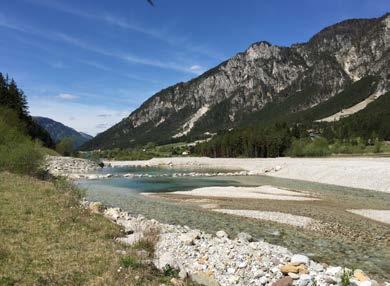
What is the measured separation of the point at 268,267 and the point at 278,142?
16573 centimetres

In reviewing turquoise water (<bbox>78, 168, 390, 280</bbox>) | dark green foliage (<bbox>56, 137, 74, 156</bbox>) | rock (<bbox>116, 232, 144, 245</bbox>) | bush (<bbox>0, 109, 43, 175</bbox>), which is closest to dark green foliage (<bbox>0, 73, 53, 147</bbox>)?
dark green foliage (<bbox>56, 137, 74, 156</bbox>)

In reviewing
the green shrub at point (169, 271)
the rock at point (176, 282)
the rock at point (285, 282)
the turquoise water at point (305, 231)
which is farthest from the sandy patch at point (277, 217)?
the rock at point (176, 282)

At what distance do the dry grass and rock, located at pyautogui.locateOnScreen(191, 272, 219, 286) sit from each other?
106 cm

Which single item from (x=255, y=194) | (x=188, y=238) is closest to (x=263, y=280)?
(x=188, y=238)

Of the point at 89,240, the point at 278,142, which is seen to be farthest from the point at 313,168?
the point at 278,142

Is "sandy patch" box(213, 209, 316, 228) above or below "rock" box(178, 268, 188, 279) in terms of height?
below

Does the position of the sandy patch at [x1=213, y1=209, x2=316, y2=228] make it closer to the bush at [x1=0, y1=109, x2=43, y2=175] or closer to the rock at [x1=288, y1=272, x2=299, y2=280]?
the rock at [x1=288, y1=272, x2=299, y2=280]

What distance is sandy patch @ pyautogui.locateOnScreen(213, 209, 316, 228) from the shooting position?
32.1 m

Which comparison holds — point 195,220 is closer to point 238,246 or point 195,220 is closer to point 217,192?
point 238,246

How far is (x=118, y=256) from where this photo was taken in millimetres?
15828

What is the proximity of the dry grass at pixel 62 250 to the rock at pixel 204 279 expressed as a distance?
3.47ft

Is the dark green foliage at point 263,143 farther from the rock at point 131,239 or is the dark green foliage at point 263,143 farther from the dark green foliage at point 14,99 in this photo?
the rock at point 131,239

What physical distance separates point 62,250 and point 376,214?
28984 mm

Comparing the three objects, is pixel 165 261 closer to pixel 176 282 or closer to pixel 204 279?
pixel 204 279
